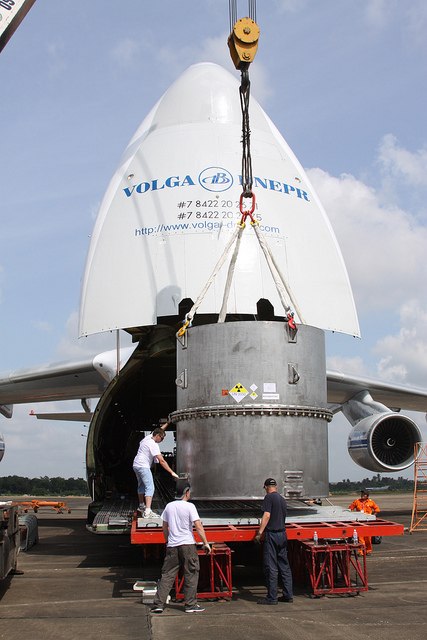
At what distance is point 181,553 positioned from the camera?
690 centimetres

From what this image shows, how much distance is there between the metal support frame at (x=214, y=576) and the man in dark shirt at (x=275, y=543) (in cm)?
37

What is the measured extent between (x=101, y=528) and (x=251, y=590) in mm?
2010

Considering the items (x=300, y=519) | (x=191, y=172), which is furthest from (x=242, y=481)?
(x=191, y=172)

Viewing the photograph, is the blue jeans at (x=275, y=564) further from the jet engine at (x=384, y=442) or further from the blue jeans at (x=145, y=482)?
the jet engine at (x=384, y=442)

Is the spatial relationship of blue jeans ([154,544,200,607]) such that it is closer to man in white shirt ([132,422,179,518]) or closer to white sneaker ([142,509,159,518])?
white sneaker ([142,509,159,518])

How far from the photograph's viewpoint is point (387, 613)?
21.3 feet

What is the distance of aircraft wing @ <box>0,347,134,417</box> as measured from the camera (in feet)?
47.2

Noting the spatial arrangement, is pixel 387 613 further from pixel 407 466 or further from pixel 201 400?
pixel 407 466

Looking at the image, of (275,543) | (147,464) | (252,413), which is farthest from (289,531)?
(147,464)

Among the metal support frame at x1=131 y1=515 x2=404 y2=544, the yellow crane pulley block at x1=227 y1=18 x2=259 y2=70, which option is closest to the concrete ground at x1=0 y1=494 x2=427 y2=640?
the metal support frame at x1=131 y1=515 x2=404 y2=544

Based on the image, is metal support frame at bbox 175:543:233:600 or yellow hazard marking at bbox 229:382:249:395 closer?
metal support frame at bbox 175:543:233:600

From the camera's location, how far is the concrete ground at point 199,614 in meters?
5.85

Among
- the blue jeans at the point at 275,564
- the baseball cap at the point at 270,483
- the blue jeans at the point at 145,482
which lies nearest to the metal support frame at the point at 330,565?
the blue jeans at the point at 275,564

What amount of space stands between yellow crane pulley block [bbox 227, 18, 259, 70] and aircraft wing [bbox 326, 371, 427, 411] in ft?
25.0
